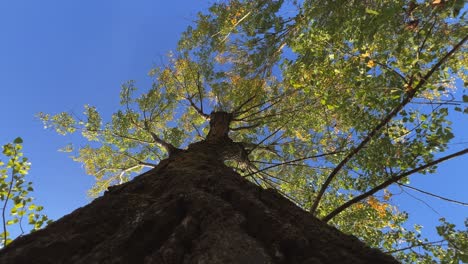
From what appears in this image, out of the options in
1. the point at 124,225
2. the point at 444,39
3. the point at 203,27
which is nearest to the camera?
the point at 124,225

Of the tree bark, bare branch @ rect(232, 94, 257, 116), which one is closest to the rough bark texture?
the tree bark

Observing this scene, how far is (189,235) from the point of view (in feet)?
7.26

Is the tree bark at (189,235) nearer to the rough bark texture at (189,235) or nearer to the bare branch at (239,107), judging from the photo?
the rough bark texture at (189,235)

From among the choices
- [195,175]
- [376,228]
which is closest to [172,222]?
[195,175]

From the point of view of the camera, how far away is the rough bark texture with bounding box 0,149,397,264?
2.00 m

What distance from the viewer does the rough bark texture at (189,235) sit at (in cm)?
200

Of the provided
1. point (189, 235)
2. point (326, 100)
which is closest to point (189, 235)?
point (189, 235)

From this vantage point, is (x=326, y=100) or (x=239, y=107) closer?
(x=326, y=100)

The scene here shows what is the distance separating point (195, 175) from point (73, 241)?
1536 millimetres

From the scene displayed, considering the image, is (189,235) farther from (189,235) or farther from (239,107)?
(239,107)

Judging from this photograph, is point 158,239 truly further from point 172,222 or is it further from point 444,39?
point 444,39

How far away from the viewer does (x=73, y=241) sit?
2.29 metres

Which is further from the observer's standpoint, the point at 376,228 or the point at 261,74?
the point at 261,74

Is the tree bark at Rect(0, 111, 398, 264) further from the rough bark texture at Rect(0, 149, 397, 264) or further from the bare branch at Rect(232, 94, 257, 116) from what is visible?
the bare branch at Rect(232, 94, 257, 116)
